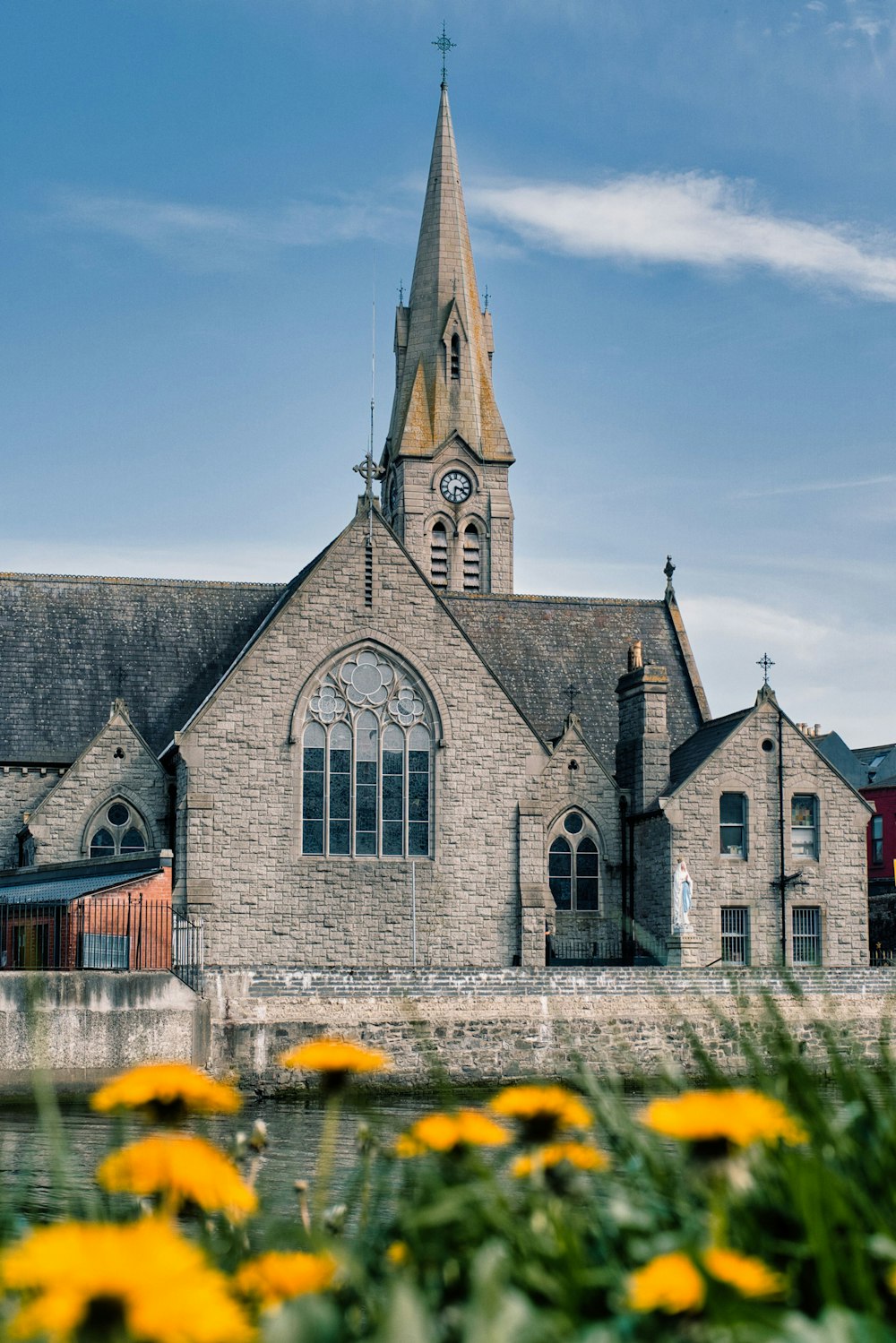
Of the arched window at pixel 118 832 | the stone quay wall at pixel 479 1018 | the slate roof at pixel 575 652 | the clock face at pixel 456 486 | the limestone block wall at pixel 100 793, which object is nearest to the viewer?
the stone quay wall at pixel 479 1018

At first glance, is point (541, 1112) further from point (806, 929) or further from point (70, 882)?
point (806, 929)

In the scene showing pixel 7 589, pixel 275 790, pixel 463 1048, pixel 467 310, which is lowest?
pixel 463 1048

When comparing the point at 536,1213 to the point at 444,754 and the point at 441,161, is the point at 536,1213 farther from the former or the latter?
the point at 441,161

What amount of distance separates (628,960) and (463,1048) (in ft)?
34.8

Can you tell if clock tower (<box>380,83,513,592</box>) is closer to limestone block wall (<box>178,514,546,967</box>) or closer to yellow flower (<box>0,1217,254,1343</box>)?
limestone block wall (<box>178,514,546,967</box>)

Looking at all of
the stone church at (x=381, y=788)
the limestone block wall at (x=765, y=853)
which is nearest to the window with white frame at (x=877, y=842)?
the stone church at (x=381, y=788)

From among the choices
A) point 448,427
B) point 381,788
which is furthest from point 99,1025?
point 448,427

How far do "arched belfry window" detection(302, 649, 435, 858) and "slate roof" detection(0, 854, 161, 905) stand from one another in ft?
15.6

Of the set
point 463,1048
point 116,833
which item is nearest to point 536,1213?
point 463,1048

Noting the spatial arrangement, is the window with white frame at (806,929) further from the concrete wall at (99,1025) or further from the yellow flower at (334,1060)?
the yellow flower at (334,1060)

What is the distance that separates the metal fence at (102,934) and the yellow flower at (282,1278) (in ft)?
82.4

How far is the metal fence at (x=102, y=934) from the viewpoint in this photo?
95.6 feet

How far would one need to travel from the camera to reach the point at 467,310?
64125mm

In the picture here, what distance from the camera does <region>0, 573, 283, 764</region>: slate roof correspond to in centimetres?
3750
